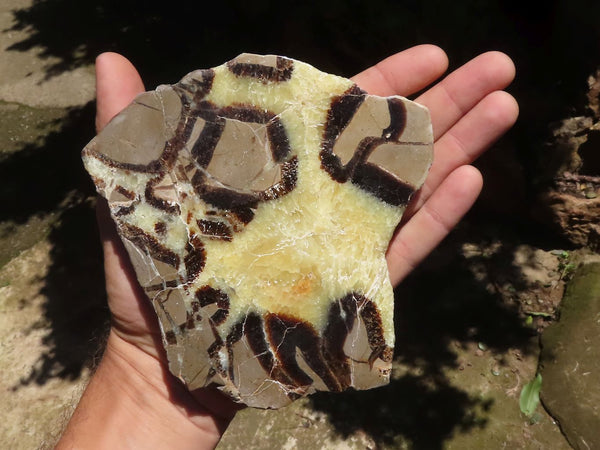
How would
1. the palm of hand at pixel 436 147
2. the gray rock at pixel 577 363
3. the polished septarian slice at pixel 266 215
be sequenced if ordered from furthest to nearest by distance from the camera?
the gray rock at pixel 577 363, the palm of hand at pixel 436 147, the polished septarian slice at pixel 266 215

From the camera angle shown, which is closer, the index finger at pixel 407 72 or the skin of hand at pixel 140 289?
the skin of hand at pixel 140 289

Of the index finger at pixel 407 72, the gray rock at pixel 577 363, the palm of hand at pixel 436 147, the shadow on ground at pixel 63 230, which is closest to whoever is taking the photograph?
the palm of hand at pixel 436 147

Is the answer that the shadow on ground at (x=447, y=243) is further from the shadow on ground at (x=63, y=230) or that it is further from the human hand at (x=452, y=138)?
the human hand at (x=452, y=138)

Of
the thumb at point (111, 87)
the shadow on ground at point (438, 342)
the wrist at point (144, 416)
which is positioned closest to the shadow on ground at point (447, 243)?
the shadow on ground at point (438, 342)

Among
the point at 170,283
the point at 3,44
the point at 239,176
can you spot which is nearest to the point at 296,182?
the point at 239,176

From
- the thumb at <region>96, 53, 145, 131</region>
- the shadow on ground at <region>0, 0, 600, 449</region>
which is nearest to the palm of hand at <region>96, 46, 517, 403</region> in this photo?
the thumb at <region>96, 53, 145, 131</region>

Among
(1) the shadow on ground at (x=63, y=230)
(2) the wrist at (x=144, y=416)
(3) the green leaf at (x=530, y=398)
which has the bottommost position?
(1) the shadow on ground at (x=63, y=230)

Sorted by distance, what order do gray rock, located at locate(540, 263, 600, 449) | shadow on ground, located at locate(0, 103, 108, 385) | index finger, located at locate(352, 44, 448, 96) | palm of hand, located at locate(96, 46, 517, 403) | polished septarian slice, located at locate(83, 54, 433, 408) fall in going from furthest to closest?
shadow on ground, located at locate(0, 103, 108, 385) < gray rock, located at locate(540, 263, 600, 449) < index finger, located at locate(352, 44, 448, 96) < palm of hand, located at locate(96, 46, 517, 403) < polished septarian slice, located at locate(83, 54, 433, 408)

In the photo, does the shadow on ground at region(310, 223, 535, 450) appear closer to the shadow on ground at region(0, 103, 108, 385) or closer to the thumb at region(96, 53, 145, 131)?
the shadow on ground at region(0, 103, 108, 385)
